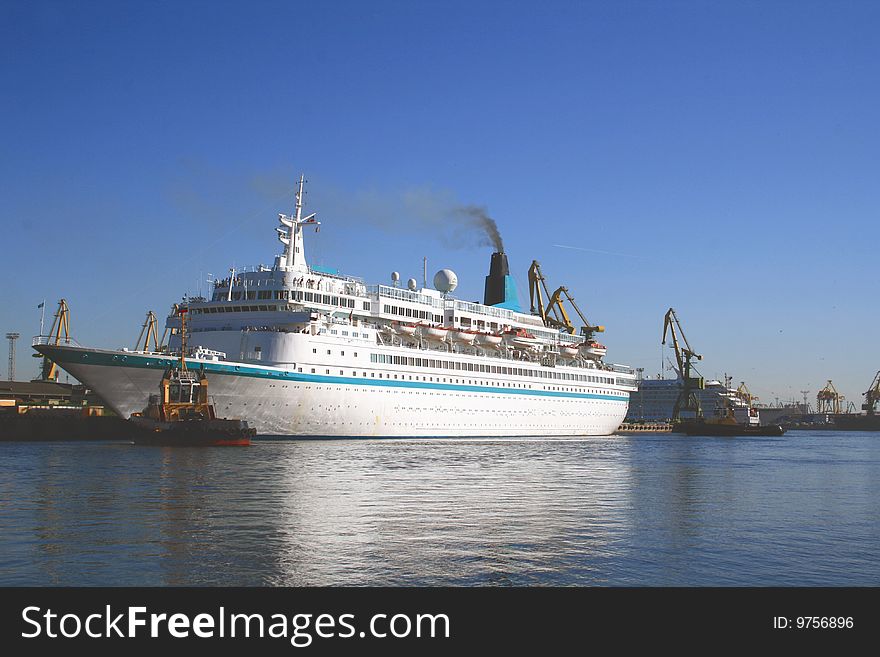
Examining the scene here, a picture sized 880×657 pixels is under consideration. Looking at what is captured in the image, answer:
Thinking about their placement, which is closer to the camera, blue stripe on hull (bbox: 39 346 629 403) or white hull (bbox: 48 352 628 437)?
blue stripe on hull (bbox: 39 346 629 403)

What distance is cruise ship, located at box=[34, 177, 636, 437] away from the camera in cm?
5141

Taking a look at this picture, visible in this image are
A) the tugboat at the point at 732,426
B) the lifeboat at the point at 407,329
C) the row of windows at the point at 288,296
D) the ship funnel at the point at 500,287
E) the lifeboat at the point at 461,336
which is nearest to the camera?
the row of windows at the point at 288,296

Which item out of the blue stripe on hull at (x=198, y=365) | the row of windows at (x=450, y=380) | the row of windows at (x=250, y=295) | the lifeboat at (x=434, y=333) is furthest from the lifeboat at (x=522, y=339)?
the row of windows at (x=250, y=295)

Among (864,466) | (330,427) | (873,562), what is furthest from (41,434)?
(873,562)

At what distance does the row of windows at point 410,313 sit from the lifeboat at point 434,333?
1.45 meters

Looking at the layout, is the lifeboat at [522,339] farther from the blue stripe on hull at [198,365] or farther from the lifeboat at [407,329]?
the blue stripe on hull at [198,365]

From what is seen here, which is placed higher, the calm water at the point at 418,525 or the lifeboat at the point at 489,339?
the lifeboat at the point at 489,339

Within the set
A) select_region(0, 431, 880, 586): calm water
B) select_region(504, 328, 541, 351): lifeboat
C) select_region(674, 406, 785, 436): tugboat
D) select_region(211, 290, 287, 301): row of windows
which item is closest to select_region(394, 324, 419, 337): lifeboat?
select_region(211, 290, 287, 301): row of windows

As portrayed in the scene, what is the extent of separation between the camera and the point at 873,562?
55.4 feet

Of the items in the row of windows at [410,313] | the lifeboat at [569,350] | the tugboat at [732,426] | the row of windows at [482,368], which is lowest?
the tugboat at [732,426]

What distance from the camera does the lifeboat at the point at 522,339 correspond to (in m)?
78.6

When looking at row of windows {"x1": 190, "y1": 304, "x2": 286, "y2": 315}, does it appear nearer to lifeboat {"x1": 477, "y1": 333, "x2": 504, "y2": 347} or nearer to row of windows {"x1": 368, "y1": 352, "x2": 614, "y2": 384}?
row of windows {"x1": 368, "y1": 352, "x2": 614, "y2": 384}

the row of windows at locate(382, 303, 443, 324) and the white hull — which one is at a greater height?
the row of windows at locate(382, 303, 443, 324)

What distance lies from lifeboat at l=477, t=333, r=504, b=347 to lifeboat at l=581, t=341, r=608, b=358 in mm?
19825
